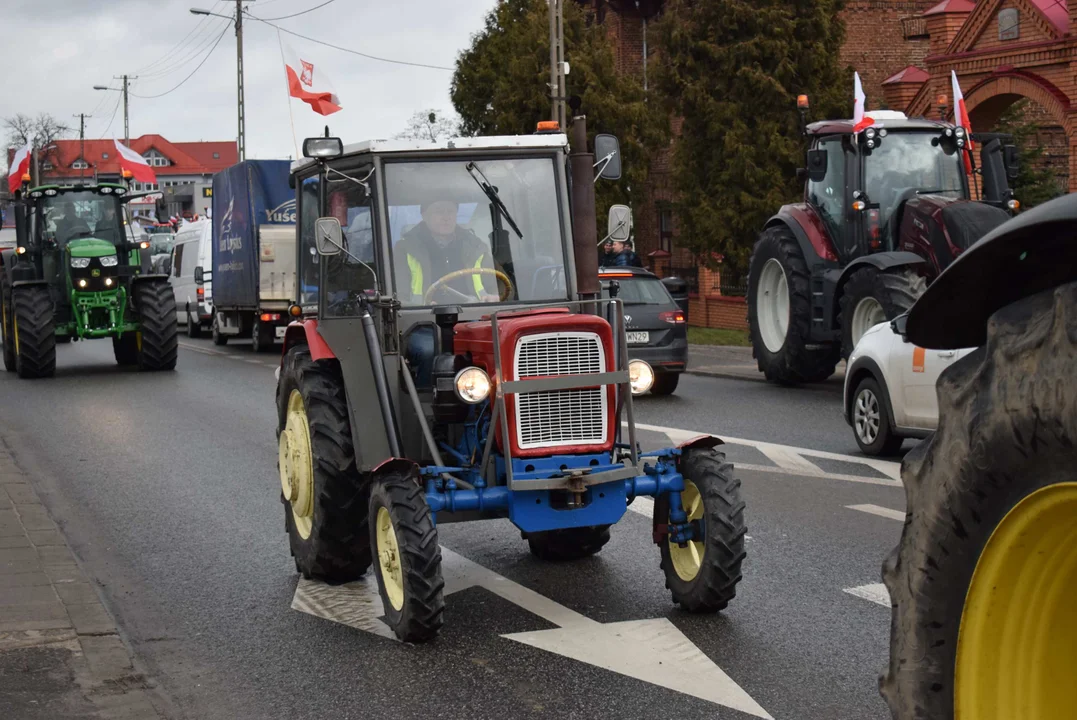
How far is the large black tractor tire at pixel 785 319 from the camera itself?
57.4ft

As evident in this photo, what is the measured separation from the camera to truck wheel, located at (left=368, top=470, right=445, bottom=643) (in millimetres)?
6121

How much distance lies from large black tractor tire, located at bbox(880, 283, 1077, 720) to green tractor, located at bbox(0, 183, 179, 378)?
2040cm

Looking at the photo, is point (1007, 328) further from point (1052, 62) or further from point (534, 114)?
point (534, 114)

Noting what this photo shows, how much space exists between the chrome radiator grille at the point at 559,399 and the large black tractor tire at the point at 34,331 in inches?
658

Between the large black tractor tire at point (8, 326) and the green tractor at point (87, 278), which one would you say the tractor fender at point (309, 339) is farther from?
the large black tractor tire at point (8, 326)

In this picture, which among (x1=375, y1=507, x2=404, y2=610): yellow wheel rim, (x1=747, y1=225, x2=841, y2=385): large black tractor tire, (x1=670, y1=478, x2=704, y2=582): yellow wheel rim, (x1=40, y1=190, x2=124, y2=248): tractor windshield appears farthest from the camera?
(x1=40, y1=190, x2=124, y2=248): tractor windshield

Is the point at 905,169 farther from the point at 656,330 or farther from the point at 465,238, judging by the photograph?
the point at 465,238

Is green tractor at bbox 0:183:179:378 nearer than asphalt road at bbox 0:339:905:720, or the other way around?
asphalt road at bbox 0:339:905:720

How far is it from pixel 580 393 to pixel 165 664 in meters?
2.10

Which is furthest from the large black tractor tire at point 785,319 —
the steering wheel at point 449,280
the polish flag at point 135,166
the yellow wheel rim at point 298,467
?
the polish flag at point 135,166

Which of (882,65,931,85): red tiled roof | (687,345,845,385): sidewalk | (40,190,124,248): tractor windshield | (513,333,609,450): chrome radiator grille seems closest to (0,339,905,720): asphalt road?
(513,333,609,450): chrome radiator grille

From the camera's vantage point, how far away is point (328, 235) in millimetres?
6961

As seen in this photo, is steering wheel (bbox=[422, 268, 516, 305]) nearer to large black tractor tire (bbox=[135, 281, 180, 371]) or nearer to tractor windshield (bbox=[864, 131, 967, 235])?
tractor windshield (bbox=[864, 131, 967, 235])

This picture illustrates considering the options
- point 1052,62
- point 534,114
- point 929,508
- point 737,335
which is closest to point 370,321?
point 929,508
